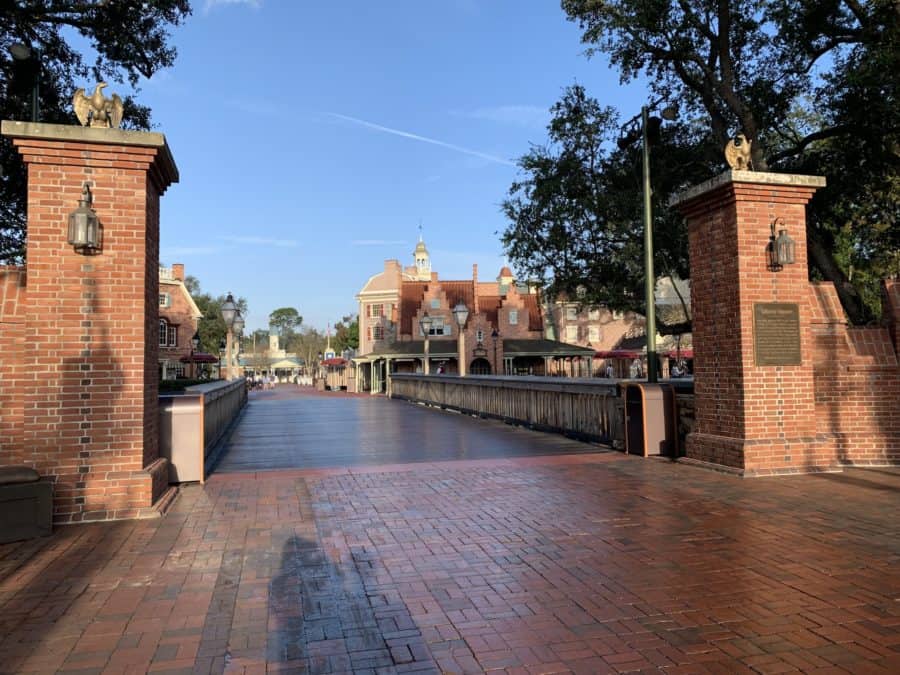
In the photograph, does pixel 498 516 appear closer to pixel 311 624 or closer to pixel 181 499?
pixel 311 624

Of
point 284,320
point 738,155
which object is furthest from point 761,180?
point 284,320

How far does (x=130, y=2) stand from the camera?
48.4 feet

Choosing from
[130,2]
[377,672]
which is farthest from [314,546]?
[130,2]

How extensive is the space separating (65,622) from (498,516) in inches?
142

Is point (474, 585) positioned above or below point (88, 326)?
below

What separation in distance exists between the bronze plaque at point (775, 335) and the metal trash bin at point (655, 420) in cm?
188

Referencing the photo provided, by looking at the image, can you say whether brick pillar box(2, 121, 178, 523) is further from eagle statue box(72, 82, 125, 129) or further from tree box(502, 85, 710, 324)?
tree box(502, 85, 710, 324)

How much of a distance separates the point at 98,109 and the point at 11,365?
2740 millimetres

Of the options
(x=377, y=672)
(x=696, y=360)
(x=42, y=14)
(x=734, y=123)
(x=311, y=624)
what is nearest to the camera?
(x=377, y=672)

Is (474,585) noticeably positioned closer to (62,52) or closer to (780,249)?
(780,249)

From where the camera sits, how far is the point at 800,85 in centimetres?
1669

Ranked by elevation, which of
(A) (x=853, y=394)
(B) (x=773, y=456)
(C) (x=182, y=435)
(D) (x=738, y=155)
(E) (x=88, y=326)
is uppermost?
(D) (x=738, y=155)

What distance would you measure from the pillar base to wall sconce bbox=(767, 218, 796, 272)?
219 centimetres

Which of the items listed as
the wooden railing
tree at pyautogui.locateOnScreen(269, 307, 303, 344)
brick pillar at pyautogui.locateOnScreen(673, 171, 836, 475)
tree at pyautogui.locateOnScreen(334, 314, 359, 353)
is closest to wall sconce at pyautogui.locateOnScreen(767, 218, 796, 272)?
brick pillar at pyautogui.locateOnScreen(673, 171, 836, 475)
